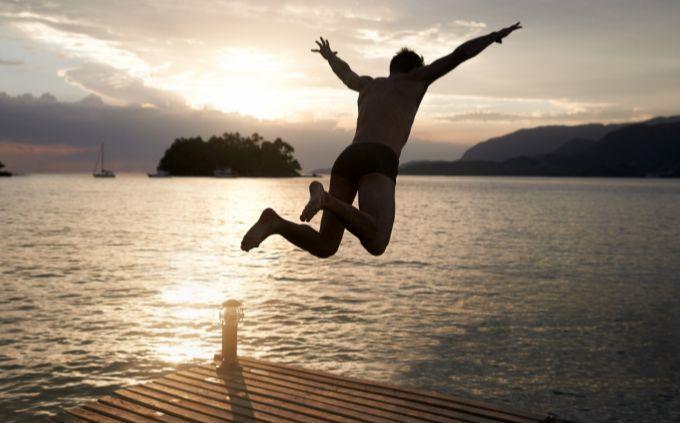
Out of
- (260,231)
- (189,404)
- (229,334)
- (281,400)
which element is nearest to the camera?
(260,231)

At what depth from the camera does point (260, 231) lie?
697 centimetres

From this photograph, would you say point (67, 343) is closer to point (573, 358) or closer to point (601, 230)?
point (573, 358)

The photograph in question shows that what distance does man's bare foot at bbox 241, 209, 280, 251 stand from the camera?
6.88 meters

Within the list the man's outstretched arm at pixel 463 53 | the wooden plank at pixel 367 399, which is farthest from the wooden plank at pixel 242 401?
the man's outstretched arm at pixel 463 53

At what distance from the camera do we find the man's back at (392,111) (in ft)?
24.7

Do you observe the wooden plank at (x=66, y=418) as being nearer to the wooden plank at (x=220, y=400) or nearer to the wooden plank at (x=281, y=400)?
the wooden plank at (x=220, y=400)

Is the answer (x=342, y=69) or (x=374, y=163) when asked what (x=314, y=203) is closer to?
(x=374, y=163)

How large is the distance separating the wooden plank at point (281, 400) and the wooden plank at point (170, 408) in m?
0.89

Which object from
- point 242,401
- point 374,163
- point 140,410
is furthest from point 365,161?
point 140,410

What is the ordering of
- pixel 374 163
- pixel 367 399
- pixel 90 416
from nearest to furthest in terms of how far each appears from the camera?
pixel 374 163, pixel 90 416, pixel 367 399

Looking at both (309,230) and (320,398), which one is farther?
(320,398)

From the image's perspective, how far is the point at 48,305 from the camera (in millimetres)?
A: 22328

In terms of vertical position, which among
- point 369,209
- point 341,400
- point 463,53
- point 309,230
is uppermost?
point 463,53

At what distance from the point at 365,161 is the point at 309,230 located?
3.43 feet
